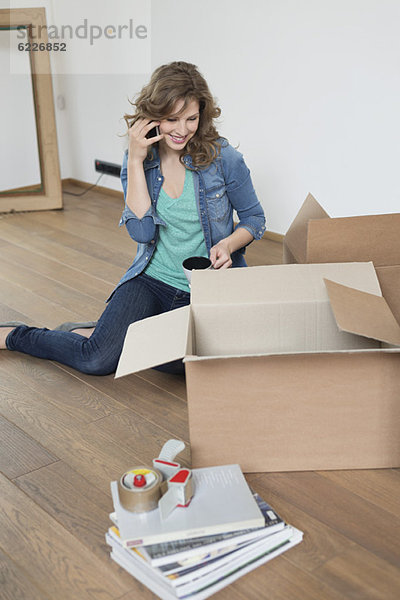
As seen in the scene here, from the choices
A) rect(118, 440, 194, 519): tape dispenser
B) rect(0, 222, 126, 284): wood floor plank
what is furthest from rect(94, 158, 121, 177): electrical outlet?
rect(118, 440, 194, 519): tape dispenser

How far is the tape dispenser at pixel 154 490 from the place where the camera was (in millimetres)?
1218

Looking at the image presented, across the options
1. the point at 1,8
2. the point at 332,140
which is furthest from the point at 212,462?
the point at 1,8

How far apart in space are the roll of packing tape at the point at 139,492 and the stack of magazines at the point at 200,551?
0.6 inches

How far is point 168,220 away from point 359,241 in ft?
1.83

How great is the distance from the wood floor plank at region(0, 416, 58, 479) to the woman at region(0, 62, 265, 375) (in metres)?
0.32

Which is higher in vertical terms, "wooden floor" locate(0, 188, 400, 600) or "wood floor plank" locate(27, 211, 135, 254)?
"wood floor plank" locate(27, 211, 135, 254)

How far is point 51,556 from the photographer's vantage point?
128 centimetres

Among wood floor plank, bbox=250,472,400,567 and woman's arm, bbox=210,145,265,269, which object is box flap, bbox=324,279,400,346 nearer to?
wood floor plank, bbox=250,472,400,567

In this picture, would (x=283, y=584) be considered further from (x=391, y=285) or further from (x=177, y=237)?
(x=177, y=237)

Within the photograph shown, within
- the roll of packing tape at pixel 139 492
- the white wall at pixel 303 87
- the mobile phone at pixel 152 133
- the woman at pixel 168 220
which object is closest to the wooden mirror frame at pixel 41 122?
the white wall at pixel 303 87

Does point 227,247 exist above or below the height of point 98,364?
above

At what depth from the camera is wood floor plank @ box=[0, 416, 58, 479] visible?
1552 millimetres

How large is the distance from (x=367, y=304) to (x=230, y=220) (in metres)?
0.70

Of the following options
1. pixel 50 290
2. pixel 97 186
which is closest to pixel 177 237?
pixel 50 290
